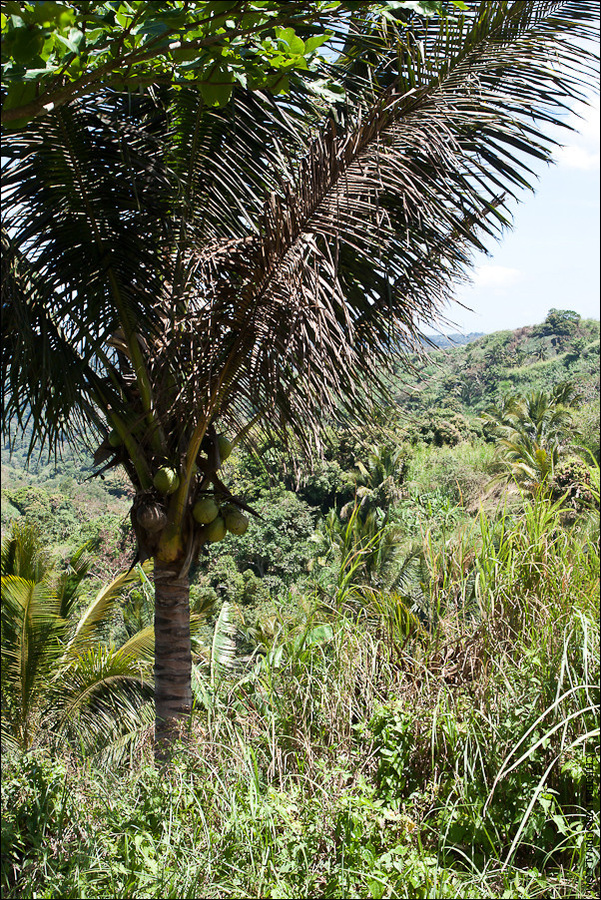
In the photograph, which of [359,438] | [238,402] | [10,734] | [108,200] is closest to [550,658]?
[359,438]

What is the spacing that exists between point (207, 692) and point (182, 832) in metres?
1.58

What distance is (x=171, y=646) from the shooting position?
363cm

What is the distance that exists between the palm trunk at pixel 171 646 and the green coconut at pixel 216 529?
0.30m

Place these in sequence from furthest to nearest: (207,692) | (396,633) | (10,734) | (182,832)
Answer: (10,734)
(207,692)
(396,633)
(182,832)

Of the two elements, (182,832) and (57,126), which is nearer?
(182,832)

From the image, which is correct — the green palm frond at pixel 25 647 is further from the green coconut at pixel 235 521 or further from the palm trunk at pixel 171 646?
the green coconut at pixel 235 521

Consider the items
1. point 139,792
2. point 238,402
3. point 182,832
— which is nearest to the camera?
point 182,832

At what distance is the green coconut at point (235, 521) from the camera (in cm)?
345

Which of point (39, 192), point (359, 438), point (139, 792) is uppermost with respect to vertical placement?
point (39, 192)

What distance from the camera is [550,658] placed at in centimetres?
300

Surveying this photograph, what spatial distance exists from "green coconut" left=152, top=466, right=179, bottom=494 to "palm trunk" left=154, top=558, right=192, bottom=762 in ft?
Answer: 1.58

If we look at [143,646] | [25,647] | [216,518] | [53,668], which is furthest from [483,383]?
[216,518]

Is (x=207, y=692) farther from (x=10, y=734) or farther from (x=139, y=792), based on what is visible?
(x=10, y=734)

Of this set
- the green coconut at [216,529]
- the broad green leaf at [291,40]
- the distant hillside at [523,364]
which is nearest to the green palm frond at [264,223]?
the green coconut at [216,529]
